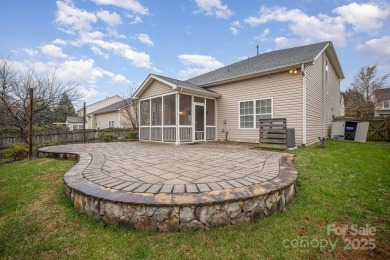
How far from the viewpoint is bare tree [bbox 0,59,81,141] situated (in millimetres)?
9477

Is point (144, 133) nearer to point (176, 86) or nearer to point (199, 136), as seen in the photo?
point (199, 136)

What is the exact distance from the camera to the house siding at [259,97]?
7438 mm

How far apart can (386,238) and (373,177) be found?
8.66ft

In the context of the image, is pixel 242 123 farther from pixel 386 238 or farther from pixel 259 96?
pixel 386 238

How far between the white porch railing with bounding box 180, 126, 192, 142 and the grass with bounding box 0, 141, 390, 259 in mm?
5876

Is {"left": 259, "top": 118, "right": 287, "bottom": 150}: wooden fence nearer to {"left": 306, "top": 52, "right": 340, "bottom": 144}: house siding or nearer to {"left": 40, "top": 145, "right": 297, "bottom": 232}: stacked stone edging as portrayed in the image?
{"left": 306, "top": 52, "right": 340, "bottom": 144}: house siding

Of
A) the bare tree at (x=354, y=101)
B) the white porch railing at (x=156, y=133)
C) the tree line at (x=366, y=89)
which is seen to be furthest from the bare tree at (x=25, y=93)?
the bare tree at (x=354, y=101)

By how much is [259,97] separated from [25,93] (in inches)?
477

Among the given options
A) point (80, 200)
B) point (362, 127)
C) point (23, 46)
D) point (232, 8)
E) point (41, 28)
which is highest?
point (232, 8)

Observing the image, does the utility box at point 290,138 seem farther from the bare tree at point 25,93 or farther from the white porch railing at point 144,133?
the bare tree at point 25,93

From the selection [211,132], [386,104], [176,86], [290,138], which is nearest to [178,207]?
[290,138]

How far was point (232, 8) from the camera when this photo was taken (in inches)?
434

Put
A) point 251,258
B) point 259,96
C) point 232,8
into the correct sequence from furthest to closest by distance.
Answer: point 232,8 → point 259,96 → point 251,258

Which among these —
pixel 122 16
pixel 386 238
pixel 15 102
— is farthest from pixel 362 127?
pixel 15 102
